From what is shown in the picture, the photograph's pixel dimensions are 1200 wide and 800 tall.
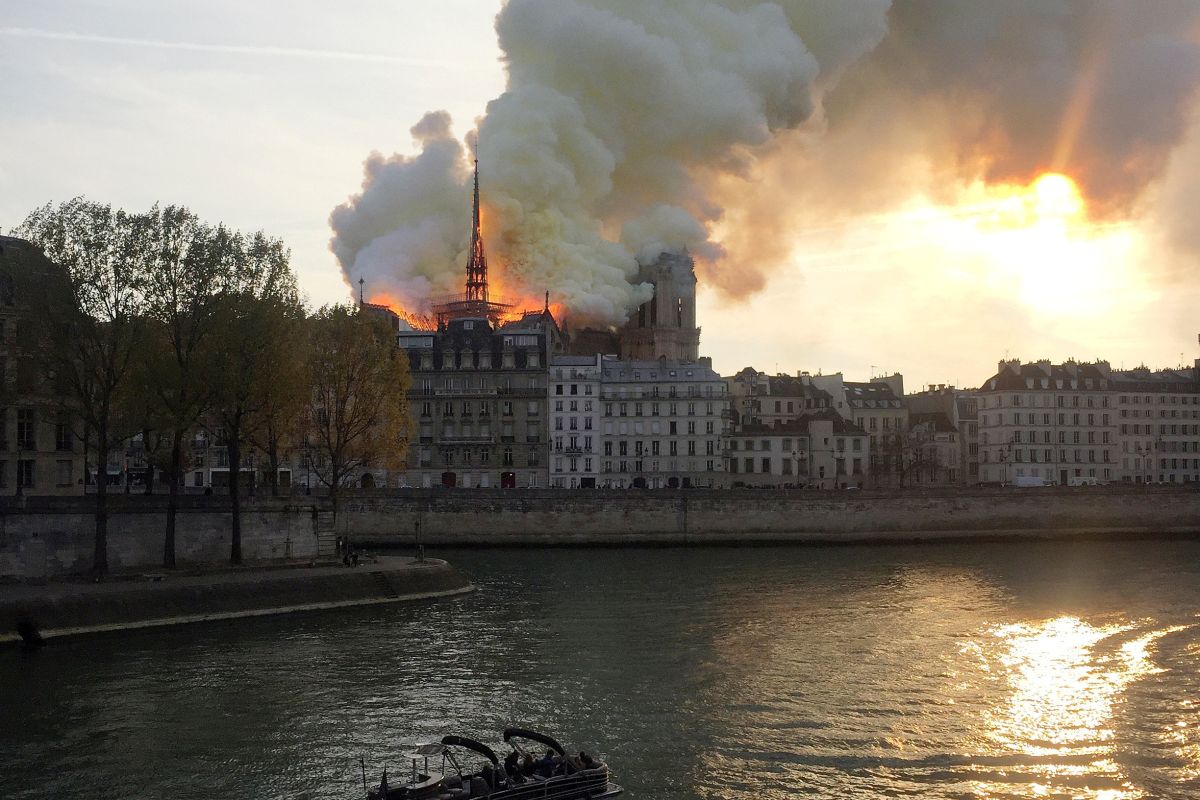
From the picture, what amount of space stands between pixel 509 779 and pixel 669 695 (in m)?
11.6

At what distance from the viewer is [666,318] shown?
6107 inches

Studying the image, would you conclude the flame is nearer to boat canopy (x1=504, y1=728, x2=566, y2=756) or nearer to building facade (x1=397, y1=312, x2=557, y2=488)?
building facade (x1=397, y1=312, x2=557, y2=488)

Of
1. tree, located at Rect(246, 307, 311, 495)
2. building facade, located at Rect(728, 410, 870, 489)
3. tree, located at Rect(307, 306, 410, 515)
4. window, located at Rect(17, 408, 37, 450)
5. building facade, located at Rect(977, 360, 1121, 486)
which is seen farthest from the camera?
building facade, located at Rect(977, 360, 1121, 486)

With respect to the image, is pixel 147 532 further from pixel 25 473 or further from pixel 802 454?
pixel 802 454

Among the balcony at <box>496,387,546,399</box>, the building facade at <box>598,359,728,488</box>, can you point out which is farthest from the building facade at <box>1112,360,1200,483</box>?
the balcony at <box>496,387,546,399</box>

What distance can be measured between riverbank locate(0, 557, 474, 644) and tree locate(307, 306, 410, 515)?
499 inches

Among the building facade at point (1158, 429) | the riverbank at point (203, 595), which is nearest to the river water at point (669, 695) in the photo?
the riverbank at point (203, 595)

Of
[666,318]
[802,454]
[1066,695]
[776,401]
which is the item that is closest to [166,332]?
[1066,695]

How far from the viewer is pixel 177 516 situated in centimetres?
6028

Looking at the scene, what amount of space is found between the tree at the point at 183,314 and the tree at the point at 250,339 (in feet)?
1.15

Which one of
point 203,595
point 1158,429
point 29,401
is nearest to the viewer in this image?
point 203,595

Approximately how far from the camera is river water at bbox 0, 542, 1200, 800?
96.0 feet

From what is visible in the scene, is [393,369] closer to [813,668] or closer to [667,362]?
[813,668]

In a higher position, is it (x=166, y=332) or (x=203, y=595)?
(x=166, y=332)
